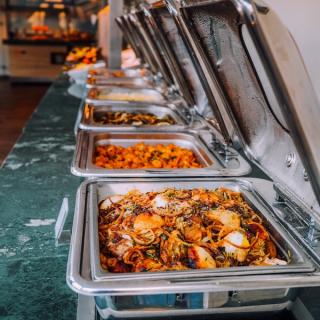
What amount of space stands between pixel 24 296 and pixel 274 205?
0.73 metres

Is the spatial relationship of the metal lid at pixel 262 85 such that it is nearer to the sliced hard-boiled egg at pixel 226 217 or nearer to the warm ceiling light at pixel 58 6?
the sliced hard-boiled egg at pixel 226 217

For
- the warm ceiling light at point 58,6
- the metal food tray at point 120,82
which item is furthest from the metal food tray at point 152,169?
the warm ceiling light at point 58,6

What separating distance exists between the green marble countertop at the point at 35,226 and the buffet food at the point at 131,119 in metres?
0.22

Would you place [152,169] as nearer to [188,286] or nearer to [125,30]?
[188,286]

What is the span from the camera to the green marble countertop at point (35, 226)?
40.0 inches

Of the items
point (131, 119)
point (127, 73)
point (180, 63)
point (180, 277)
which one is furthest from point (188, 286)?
point (127, 73)

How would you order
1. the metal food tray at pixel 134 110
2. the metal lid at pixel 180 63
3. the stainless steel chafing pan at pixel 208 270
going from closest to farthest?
the stainless steel chafing pan at pixel 208 270
the metal lid at pixel 180 63
the metal food tray at pixel 134 110

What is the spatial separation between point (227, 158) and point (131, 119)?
982mm

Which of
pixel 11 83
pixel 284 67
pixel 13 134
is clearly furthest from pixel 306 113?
pixel 11 83

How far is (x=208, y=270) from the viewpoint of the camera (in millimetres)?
845

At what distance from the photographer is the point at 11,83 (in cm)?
953

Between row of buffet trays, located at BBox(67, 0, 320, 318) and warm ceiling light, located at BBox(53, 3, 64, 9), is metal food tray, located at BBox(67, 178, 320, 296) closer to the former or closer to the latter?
row of buffet trays, located at BBox(67, 0, 320, 318)

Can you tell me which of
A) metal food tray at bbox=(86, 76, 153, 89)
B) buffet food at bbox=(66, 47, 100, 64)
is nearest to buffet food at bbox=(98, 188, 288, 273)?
metal food tray at bbox=(86, 76, 153, 89)

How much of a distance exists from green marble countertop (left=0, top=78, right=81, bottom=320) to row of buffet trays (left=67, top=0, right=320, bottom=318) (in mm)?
187
